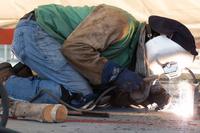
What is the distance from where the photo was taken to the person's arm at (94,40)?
7.68 feet

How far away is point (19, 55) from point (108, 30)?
20.3 inches

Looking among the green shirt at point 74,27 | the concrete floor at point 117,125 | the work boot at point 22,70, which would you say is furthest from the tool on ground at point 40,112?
the work boot at point 22,70

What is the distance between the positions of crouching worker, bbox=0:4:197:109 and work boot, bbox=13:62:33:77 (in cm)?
6

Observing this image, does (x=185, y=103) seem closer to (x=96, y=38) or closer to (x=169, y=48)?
(x=169, y=48)

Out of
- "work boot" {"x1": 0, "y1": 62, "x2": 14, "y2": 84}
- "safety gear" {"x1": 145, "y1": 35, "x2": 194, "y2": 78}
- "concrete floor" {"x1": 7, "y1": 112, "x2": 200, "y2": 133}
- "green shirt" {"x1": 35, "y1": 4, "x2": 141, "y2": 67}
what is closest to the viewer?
"concrete floor" {"x1": 7, "y1": 112, "x2": 200, "y2": 133}

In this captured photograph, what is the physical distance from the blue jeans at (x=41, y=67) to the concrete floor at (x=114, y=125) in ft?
1.08

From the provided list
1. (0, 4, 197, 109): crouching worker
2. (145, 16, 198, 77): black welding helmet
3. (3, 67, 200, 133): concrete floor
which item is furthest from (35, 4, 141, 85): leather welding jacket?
(3, 67, 200, 133): concrete floor

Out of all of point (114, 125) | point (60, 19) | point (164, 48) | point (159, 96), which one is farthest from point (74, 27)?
point (114, 125)

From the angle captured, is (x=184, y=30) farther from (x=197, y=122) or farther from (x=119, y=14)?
(x=197, y=122)

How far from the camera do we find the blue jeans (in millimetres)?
2484

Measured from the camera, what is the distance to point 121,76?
2.35m

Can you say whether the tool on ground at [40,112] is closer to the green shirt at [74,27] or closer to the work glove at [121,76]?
the work glove at [121,76]

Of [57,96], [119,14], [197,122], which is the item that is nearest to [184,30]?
[119,14]

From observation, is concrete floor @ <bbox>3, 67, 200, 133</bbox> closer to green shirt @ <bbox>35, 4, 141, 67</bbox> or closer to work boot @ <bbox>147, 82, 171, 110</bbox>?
green shirt @ <bbox>35, 4, 141, 67</bbox>
